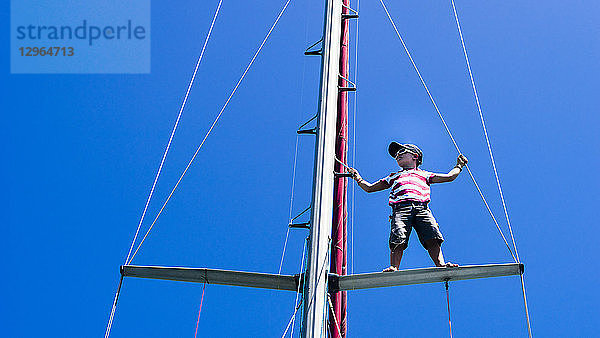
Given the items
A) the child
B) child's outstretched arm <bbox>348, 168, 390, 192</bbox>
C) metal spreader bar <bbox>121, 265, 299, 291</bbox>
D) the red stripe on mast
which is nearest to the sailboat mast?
metal spreader bar <bbox>121, 265, 299, 291</bbox>

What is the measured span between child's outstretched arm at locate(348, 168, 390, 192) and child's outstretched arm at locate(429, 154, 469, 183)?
0.48 metres

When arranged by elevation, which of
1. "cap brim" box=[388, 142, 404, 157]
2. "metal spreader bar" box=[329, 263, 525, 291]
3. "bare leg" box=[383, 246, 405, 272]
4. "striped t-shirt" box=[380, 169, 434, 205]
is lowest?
"metal spreader bar" box=[329, 263, 525, 291]

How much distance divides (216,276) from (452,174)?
2.54 meters

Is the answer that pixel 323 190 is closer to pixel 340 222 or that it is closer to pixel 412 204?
pixel 412 204

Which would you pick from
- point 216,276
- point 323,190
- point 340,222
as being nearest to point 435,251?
point 323,190

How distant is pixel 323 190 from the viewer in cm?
598

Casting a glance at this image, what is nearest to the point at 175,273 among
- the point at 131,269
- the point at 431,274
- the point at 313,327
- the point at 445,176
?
the point at 131,269

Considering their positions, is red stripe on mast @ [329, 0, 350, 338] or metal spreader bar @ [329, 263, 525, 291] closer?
metal spreader bar @ [329, 263, 525, 291]

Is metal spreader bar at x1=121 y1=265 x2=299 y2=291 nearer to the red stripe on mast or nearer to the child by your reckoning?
the child

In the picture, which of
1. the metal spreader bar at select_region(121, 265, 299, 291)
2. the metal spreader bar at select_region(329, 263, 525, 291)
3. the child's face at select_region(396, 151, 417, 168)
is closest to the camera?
the metal spreader bar at select_region(329, 263, 525, 291)

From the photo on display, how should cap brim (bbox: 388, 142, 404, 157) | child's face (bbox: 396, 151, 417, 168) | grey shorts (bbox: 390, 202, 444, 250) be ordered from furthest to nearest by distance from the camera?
cap brim (bbox: 388, 142, 404, 157), child's face (bbox: 396, 151, 417, 168), grey shorts (bbox: 390, 202, 444, 250)

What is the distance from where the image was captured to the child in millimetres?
5871

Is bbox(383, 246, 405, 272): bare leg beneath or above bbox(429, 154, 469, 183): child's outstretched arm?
beneath

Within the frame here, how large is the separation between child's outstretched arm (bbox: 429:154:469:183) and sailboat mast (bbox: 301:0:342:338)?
1035mm
